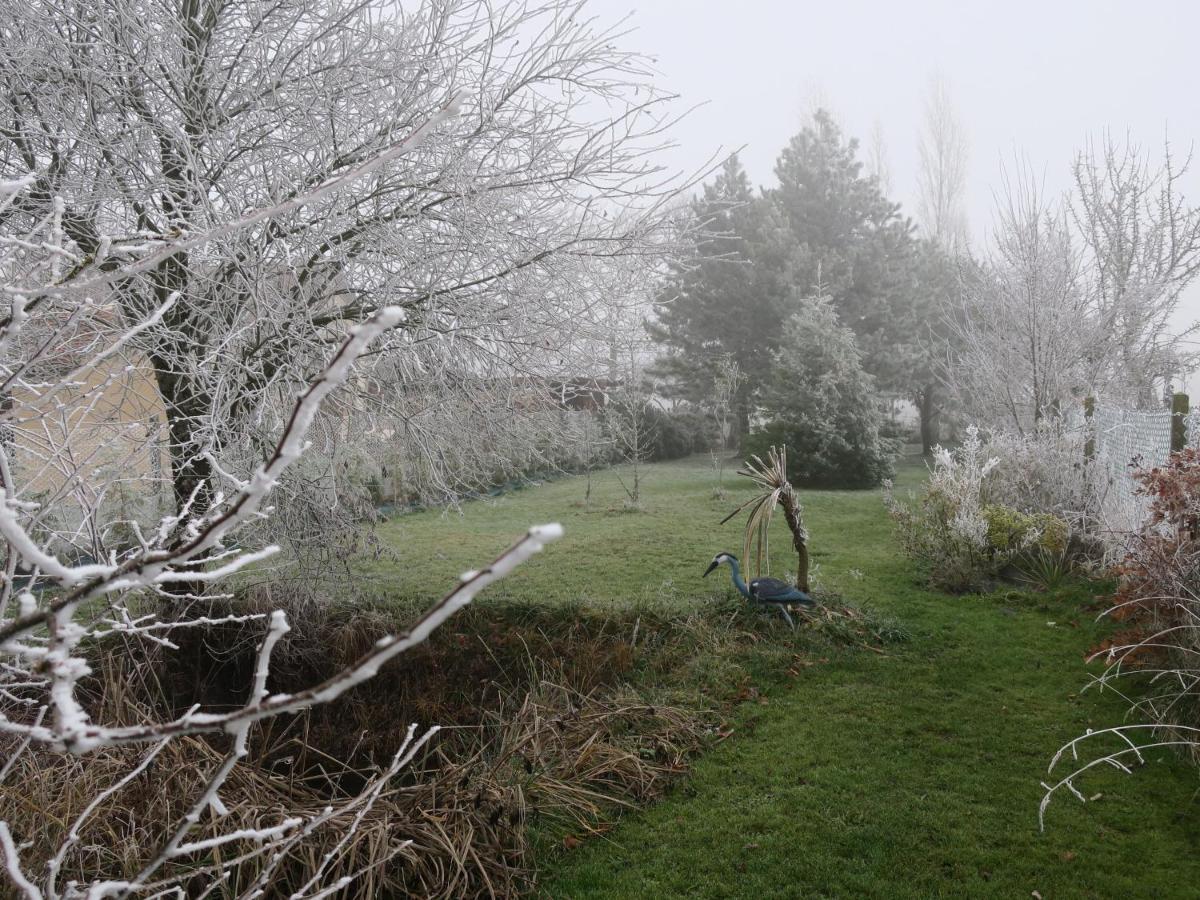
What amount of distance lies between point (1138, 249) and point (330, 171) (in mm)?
11383

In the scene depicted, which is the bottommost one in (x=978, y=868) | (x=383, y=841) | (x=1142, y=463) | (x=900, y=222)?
(x=978, y=868)

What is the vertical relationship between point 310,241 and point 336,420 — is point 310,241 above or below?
above

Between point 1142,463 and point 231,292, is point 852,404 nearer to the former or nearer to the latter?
point 1142,463

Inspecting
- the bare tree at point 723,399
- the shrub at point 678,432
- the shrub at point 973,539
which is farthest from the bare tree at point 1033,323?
the shrub at point 678,432

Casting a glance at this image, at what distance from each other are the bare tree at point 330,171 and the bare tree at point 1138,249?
914 centimetres

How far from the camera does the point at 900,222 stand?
796 inches

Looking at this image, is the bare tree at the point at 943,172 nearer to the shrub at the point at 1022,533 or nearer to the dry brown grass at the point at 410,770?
the shrub at the point at 1022,533

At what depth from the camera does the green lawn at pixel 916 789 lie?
295cm

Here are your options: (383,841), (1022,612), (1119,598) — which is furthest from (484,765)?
(1022,612)

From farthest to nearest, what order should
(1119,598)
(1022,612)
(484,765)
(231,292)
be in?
(1022,612) → (1119,598) → (231,292) → (484,765)

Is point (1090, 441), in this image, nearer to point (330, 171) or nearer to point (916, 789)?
point (916, 789)

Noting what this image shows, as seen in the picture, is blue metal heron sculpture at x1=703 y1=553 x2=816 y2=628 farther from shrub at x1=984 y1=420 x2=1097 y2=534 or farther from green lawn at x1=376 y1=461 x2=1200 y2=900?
shrub at x1=984 y1=420 x2=1097 y2=534

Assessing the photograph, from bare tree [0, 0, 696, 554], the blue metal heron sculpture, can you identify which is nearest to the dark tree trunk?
the blue metal heron sculpture

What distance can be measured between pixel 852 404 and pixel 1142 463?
7533 millimetres
